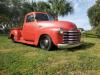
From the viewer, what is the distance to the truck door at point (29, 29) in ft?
46.7

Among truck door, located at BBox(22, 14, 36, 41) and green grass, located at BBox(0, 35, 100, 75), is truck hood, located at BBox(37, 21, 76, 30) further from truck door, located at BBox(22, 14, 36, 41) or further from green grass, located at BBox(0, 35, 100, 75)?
green grass, located at BBox(0, 35, 100, 75)

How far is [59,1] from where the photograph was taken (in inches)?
1703

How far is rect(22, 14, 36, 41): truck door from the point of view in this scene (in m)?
14.2

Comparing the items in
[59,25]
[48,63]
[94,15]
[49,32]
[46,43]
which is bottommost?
[48,63]

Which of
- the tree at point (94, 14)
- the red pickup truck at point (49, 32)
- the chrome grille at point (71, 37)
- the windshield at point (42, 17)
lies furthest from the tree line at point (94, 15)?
the chrome grille at point (71, 37)

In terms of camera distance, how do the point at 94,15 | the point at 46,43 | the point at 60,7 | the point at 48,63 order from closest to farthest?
the point at 48,63, the point at 46,43, the point at 60,7, the point at 94,15

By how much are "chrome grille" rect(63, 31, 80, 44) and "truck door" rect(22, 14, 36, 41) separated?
2.11 meters

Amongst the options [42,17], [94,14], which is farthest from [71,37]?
[94,14]

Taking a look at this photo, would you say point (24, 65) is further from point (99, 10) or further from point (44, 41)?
point (99, 10)

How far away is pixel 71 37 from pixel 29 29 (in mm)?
2590

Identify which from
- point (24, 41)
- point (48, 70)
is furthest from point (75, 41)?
point (48, 70)

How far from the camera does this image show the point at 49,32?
12781 millimetres

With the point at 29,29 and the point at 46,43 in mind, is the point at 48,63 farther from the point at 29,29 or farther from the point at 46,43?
the point at 29,29

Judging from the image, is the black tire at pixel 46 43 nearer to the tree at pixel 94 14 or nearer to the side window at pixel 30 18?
the side window at pixel 30 18
